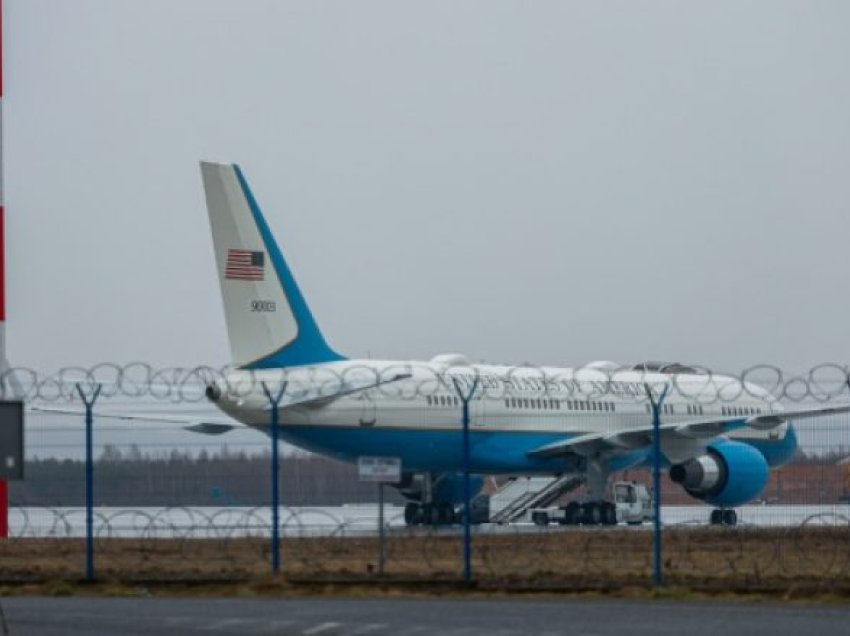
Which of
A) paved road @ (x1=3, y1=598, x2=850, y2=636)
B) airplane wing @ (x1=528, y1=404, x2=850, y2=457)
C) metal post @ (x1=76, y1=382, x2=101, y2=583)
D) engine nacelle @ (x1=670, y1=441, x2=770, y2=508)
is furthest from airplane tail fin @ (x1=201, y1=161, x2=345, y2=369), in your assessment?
paved road @ (x1=3, y1=598, x2=850, y2=636)

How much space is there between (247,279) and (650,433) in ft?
29.4

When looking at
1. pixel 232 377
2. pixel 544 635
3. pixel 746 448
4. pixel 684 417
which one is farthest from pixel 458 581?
pixel 684 417

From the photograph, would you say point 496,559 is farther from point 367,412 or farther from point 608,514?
point 608,514

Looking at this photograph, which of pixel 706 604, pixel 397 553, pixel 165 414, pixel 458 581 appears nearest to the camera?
pixel 706 604

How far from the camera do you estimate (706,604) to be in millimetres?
21594

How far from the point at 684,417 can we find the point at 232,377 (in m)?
15.4

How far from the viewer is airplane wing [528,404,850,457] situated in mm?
40594

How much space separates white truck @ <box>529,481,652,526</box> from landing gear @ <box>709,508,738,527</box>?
13.9 feet

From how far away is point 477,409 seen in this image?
44.0 m

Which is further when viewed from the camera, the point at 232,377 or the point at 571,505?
the point at 571,505

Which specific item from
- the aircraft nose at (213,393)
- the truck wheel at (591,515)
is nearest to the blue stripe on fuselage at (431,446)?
the aircraft nose at (213,393)

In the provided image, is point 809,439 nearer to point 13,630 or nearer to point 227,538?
point 227,538

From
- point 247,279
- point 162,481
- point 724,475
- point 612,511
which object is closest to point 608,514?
point 612,511

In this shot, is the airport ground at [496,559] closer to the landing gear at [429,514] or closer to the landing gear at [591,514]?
the landing gear at [429,514]
